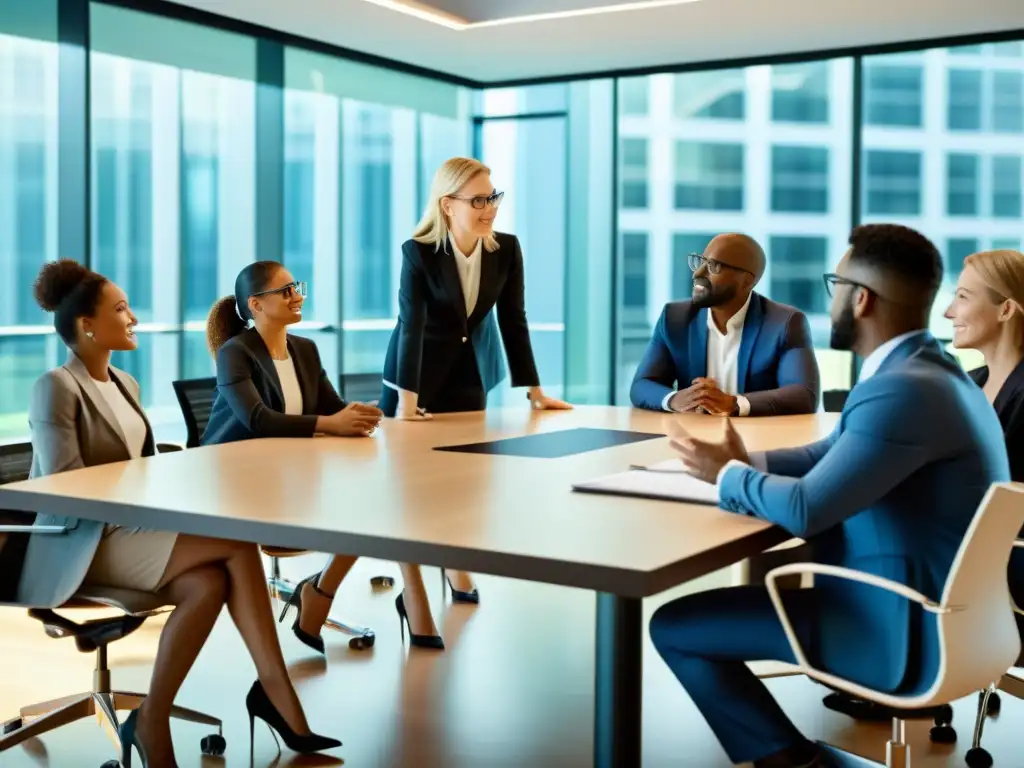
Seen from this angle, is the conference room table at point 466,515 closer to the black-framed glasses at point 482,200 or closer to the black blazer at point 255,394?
the black blazer at point 255,394

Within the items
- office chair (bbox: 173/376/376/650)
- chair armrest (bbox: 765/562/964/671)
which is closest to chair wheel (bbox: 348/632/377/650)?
office chair (bbox: 173/376/376/650)

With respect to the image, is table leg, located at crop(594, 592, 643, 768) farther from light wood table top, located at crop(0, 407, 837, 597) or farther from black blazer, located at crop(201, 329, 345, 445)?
black blazer, located at crop(201, 329, 345, 445)

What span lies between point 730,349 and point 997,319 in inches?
48.2

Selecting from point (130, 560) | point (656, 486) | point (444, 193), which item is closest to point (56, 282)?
point (130, 560)

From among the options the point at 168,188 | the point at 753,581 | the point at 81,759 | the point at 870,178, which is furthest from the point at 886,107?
the point at 81,759

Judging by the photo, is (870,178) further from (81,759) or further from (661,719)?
(81,759)

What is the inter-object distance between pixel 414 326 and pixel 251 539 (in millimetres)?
2006

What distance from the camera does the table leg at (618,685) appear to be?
2.33 metres

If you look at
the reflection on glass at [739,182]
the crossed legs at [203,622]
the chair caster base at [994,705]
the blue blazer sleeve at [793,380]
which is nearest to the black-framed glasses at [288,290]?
the crossed legs at [203,622]

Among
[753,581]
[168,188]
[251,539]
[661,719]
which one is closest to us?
[251,539]

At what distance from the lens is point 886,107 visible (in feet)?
27.7

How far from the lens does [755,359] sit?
14.4 feet

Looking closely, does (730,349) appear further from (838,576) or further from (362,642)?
(838,576)

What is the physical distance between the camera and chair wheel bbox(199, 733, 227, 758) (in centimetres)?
340
